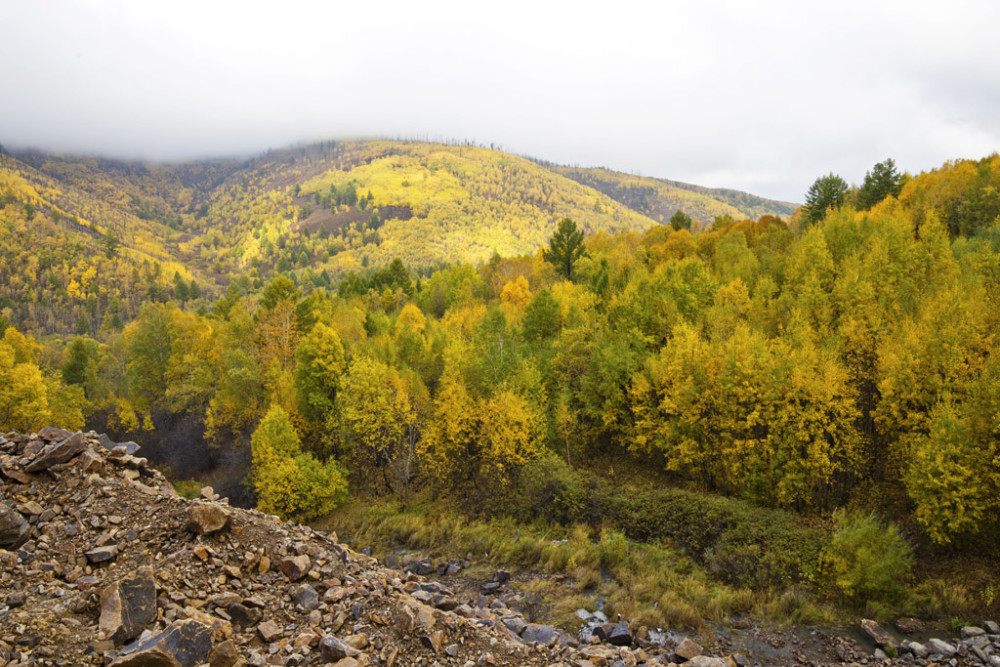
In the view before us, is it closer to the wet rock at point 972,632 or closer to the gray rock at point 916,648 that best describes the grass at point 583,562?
the gray rock at point 916,648

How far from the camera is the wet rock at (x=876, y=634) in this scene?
61.9 ft

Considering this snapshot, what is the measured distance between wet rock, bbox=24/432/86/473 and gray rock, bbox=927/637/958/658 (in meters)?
29.6

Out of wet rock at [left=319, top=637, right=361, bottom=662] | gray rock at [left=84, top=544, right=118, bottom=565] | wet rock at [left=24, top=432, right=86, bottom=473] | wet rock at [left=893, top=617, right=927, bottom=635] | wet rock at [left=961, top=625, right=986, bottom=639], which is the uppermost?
wet rock at [left=24, top=432, right=86, bottom=473]

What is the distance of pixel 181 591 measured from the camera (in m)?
11.4

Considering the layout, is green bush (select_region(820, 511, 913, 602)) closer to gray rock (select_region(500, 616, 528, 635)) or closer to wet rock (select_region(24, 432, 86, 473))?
gray rock (select_region(500, 616, 528, 635))

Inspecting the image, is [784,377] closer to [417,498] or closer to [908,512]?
[908,512]

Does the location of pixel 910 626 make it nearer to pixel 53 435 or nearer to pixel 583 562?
pixel 583 562

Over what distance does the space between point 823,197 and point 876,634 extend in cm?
A: 6388

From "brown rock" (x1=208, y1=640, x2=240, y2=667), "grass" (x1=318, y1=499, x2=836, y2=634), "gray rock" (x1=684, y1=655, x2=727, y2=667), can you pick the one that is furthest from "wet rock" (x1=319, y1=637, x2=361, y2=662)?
"grass" (x1=318, y1=499, x2=836, y2=634)

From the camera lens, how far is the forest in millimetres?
26234

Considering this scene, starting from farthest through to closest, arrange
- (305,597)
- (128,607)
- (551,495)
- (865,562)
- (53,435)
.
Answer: (551,495) → (865,562) → (53,435) → (305,597) → (128,607)

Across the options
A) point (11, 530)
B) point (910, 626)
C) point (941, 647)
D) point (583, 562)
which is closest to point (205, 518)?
point (11, 530)

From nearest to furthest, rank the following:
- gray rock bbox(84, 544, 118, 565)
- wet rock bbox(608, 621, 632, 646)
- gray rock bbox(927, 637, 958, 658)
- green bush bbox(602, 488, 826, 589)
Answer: gray rock bbox(84, 544, 118, 565), gray rock bbox(927, 637, 958, 658), wet rock bbox(608, 621, 632, 646), green bush bbox(602, 488, 826, 589)

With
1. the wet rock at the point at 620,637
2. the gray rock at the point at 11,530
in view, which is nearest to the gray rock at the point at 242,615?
the gray rock at the point at 11,530
